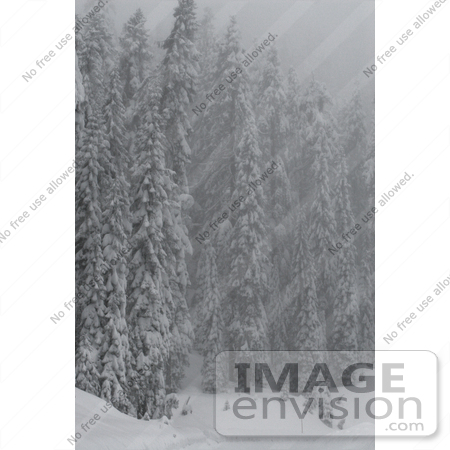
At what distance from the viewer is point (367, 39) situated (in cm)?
2620

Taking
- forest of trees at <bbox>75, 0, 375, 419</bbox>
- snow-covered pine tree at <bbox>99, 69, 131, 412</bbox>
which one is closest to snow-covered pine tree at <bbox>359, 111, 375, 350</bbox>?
forest of trees at <bbox>75, 0, 375, 419</bbox>

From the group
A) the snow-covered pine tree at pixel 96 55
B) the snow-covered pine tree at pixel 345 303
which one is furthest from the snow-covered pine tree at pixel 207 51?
Answer: the snow-covered pine tree at pixel 345 303

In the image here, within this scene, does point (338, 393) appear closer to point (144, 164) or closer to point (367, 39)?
point (144, 164)

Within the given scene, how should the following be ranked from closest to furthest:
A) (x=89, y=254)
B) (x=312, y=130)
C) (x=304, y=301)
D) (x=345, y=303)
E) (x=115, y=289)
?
(x=89, y=254) < (x=115, y=289) < (x=304, y=301) < (x=345, y=303) < (x=312, y=130)

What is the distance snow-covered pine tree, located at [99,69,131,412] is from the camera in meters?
16.5

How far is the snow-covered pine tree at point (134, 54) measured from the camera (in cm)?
2255

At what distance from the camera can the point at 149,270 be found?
1881 centimetres

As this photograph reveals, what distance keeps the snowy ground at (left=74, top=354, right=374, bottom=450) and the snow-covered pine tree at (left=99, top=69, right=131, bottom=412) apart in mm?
2163

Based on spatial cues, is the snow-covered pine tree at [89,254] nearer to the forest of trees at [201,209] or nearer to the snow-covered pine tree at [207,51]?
the forest of trees at [201,209]

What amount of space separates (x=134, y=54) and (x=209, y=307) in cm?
1016

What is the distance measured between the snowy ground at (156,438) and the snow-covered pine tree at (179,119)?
4.12m

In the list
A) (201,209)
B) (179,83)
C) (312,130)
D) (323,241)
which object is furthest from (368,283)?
(179,83)

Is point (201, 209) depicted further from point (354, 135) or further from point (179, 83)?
point (354, 135)
